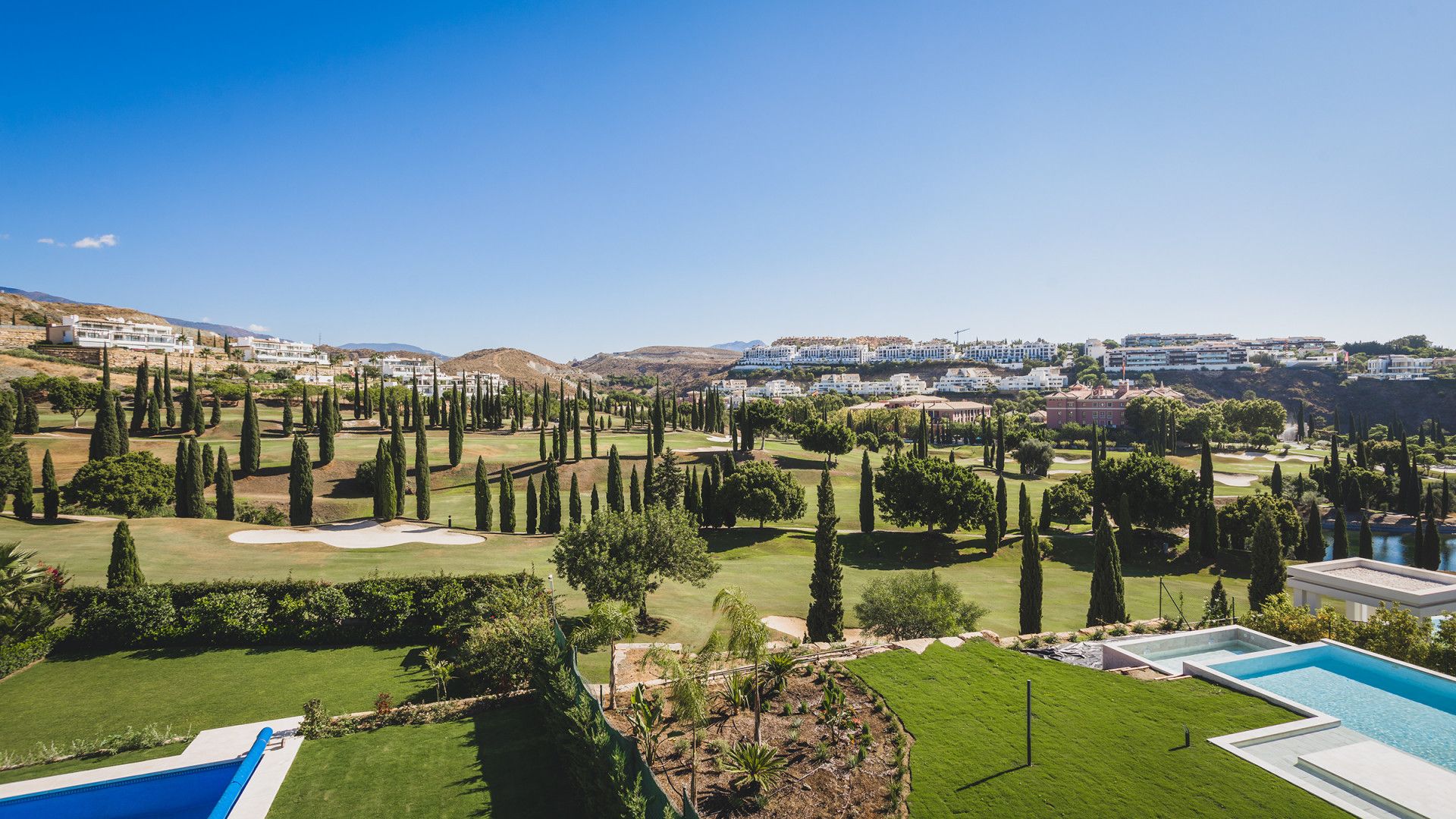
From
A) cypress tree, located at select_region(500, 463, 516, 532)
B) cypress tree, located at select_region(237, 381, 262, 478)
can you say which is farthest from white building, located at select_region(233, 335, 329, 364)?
cypress tree, located at select_region(500, 463, 516, 532)

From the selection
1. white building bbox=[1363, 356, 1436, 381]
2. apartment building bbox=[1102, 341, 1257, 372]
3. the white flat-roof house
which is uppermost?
the white flat-roof house

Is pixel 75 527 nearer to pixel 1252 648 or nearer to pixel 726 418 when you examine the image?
pixel 1252 648

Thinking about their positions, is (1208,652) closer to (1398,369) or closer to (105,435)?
(105,435)

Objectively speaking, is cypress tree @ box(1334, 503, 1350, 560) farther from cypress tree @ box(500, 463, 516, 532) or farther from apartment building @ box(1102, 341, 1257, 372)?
apartment building @ box(1102, 341, 1257, 372)

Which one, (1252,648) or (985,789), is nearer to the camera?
(985,789)

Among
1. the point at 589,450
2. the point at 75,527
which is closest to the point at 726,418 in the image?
the point at 589,450

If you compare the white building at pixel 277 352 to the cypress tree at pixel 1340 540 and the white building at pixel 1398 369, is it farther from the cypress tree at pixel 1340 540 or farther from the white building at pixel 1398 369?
the white building at pixel 1398 369

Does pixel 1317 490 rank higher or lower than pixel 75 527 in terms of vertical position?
lower
